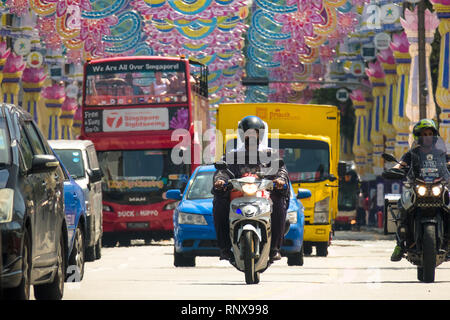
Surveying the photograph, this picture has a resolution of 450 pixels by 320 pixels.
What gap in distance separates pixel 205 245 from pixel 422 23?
21.8m

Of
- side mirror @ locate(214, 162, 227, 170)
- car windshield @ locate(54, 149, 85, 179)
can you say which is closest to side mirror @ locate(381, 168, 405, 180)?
side mirror @ locate(214, 162, 227, 170)

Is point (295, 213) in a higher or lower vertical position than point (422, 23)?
lower

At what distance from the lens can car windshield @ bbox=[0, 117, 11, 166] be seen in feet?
34.5

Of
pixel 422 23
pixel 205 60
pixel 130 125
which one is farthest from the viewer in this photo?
pixel 205 60

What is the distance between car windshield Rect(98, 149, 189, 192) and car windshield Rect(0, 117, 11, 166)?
19973 mm

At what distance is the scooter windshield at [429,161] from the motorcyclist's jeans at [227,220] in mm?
1454

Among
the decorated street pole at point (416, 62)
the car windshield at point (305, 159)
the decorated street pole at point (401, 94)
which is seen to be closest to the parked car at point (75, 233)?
the car windshield at point (305, 159)

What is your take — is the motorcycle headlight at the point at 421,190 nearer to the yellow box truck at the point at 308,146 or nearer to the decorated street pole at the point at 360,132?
the yellow box truck at the point at 308,146

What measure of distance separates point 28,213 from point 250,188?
4.18m

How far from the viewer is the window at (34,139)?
11805 mm

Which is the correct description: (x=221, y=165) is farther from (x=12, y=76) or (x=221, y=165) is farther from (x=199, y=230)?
(x=12, y=76)
